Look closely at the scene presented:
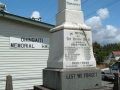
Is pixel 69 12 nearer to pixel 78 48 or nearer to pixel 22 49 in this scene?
pixel 78 48

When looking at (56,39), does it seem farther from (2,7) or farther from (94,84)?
(2,7)

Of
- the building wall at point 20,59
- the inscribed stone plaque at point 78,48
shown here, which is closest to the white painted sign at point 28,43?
the building wall at point 20,59

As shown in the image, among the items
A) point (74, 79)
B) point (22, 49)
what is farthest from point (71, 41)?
point (22, 49)

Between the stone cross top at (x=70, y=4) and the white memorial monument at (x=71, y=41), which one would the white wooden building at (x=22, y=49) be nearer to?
the stone cross top at (x=70, y=4)

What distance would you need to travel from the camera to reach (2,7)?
1117cm

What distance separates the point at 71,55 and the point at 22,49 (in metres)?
6.05

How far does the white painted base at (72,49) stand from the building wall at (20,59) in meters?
5.41

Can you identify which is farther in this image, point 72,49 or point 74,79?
point 72,49

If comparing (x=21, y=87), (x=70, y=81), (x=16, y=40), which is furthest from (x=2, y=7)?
(x=70, y=81)

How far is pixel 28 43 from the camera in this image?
426 inches

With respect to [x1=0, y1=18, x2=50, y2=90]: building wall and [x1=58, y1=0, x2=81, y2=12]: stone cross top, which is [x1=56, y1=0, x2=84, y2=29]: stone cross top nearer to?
[x1=58, y1=0, x2=81, y2=12]: stone cross top

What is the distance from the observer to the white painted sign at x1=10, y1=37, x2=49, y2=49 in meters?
10.4

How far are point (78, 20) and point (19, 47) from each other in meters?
5.75

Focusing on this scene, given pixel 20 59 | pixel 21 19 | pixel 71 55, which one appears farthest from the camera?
pixel 20 59
